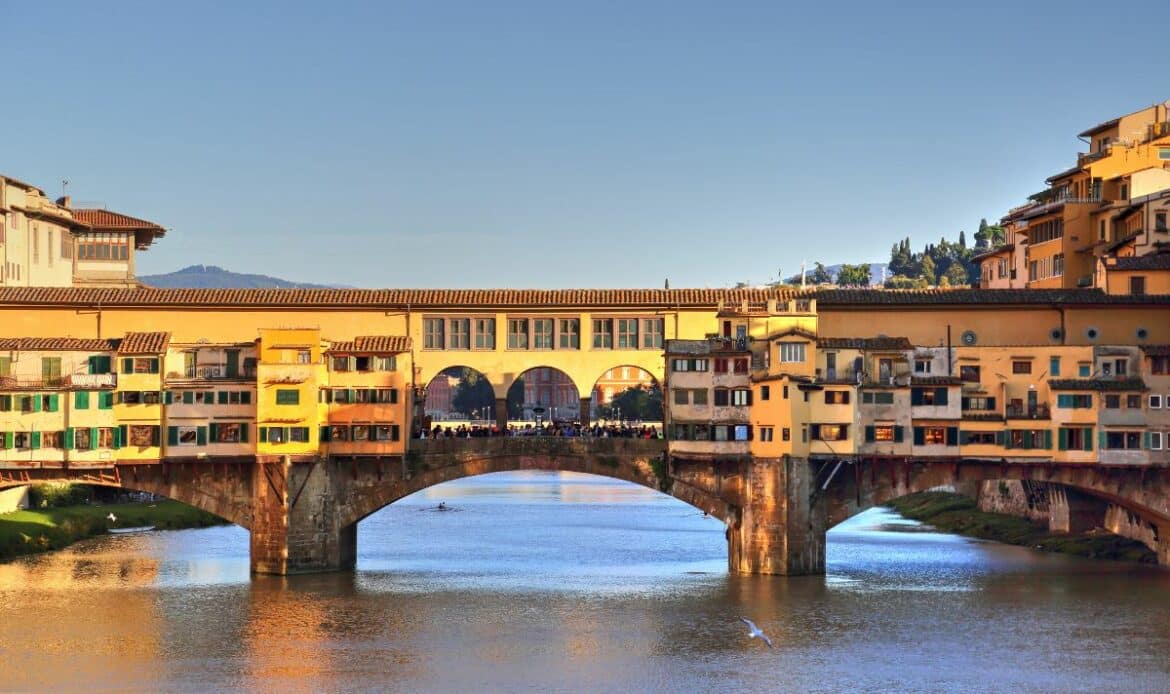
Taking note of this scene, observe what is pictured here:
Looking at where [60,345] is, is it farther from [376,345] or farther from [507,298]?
[507,298]

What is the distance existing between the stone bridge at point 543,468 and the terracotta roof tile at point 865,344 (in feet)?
14.5

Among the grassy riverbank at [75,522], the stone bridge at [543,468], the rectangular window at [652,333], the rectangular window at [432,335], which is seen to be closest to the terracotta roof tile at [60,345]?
the stone bridge at [543,468]

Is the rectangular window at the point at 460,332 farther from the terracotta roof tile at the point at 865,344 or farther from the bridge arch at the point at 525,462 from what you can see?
the terracotta roof tile at the point at 865,344

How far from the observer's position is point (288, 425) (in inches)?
2876

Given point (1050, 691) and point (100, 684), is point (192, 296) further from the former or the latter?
point (1050, 691)

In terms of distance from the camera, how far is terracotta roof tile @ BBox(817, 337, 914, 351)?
73562 millimetres

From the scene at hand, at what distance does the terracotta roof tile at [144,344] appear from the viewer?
7325cm

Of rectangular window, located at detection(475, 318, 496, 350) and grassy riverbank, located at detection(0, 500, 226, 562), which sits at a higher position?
rectangular window, located at detection(475, 318, 496, 350)

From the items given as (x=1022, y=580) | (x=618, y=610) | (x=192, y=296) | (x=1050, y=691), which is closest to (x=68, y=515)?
(x=192, y=296)

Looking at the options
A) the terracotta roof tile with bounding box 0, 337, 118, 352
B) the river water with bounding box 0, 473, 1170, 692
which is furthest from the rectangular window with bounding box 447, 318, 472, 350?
the terracotta roof tile with bounding box 0, 337, 118, 352

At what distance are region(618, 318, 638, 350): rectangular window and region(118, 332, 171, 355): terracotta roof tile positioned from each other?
18.1 metres

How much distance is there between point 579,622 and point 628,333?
17.5 meters

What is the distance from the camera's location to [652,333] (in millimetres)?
77500

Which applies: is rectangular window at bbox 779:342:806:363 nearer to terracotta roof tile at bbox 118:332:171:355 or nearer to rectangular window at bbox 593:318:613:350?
rectangular window at bbox 593:318:613:350
